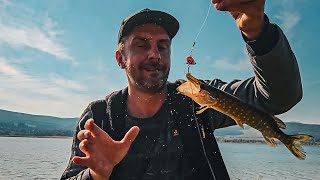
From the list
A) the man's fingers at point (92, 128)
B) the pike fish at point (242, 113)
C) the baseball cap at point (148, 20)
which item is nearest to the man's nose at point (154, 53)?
the baseball cap at point (148, 20)

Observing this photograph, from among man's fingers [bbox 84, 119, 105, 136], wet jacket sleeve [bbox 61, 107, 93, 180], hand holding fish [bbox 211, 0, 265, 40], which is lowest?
wet jacket sleeve [bbox 61, 107, 93, 180]

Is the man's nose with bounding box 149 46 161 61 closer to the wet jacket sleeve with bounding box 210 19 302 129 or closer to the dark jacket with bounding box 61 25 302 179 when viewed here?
the dark jacket with bounding box 61 25 302 179

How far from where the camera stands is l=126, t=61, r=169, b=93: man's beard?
5570 mm

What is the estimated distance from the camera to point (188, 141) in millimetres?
5047

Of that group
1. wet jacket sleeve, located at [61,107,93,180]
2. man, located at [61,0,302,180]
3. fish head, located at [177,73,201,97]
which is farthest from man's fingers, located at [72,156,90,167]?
fish head, located at [177,73,201,97]

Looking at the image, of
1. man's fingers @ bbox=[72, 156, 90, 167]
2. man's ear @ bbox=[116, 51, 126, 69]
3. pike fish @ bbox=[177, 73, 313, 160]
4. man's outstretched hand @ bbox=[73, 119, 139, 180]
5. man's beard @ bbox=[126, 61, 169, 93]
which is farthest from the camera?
man's ear @ bbox=[116, 51, 126, 69]

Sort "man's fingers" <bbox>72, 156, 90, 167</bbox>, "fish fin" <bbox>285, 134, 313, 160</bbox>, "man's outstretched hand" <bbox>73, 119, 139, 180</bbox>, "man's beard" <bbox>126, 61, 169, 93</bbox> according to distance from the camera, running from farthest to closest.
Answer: "man's beard" <bbox>126, 61, 169, 93</bbox> → "fish fin" <bbox>285, 134, 313, 160</bbox> → "man's outstretched hand" <bbox>73, 119, 139, 180</bbox> → "man's fingers" <bbox>72, 156, 90, 167</bbox>

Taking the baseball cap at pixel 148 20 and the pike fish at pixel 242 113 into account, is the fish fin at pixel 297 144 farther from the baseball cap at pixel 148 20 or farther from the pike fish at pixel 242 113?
the baseball cap at pixel 148 20

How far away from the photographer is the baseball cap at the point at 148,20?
5.87 metres

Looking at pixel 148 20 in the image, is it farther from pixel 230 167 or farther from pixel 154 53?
pixel 230 167

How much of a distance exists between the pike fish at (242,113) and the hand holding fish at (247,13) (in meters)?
0.81

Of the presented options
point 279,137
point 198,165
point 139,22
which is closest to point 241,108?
point 279,137

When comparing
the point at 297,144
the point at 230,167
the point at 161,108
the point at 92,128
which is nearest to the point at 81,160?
the point at 92,128

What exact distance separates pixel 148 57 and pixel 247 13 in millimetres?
2505
